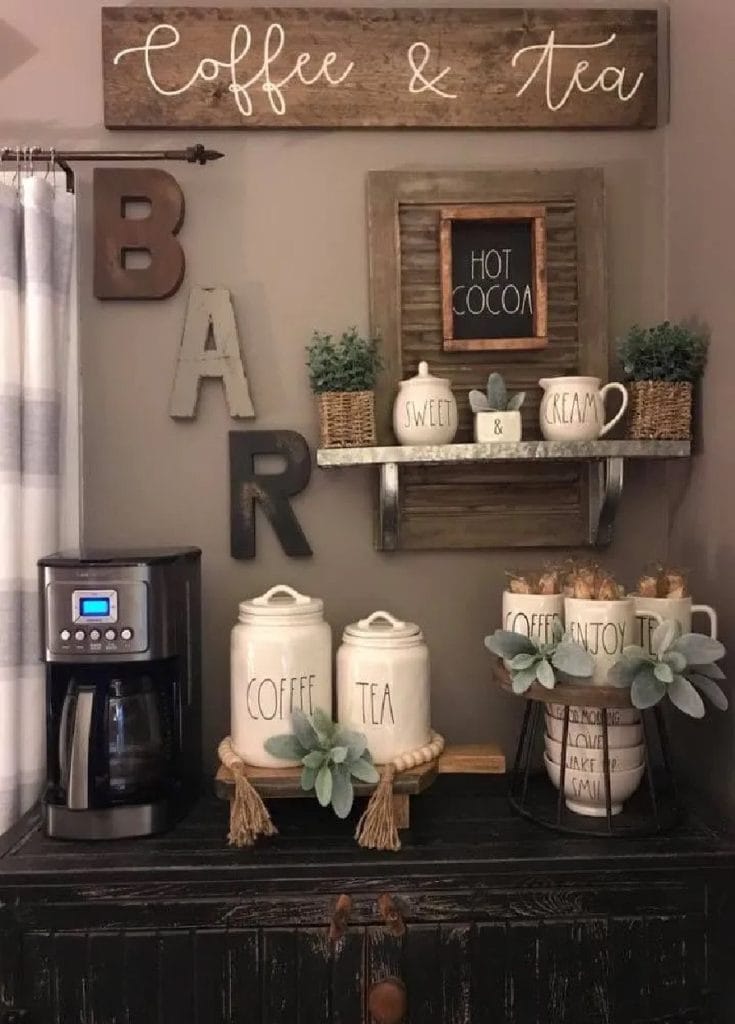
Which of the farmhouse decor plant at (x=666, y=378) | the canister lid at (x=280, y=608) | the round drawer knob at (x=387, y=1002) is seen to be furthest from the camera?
the farmhouse decor plant at (x=666, y=378)

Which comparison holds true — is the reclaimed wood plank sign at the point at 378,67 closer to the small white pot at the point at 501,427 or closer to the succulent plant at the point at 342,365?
the succulent plant at the point at 342,365

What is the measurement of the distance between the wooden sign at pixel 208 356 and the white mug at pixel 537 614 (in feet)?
1.98

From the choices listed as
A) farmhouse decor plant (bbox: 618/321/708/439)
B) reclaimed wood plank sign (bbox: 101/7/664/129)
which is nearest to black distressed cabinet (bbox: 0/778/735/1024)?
farmhouse decor plant (bbox: 618/321/708/439)

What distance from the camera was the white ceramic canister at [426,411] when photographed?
1.50 meters

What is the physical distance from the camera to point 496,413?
1.50 meters

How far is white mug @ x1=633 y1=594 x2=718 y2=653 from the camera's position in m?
1.36

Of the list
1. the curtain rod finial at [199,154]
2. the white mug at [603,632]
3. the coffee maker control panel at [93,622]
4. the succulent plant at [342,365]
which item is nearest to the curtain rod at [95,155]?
the curtain rod finial at [199,154]

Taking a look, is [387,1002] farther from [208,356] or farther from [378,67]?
[378,67]

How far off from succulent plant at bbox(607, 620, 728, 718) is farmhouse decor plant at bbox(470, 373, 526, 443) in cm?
41

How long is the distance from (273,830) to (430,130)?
1246mm

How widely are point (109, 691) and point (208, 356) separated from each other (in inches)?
25.1

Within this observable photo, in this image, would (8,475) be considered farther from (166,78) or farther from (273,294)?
(166,78)

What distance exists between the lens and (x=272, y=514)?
1620 millimetres

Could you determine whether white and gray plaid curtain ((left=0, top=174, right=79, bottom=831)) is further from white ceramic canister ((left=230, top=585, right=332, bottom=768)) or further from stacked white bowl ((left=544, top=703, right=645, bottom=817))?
stacked white bowl ((left=544, top=703, right=645, bottom=817))
